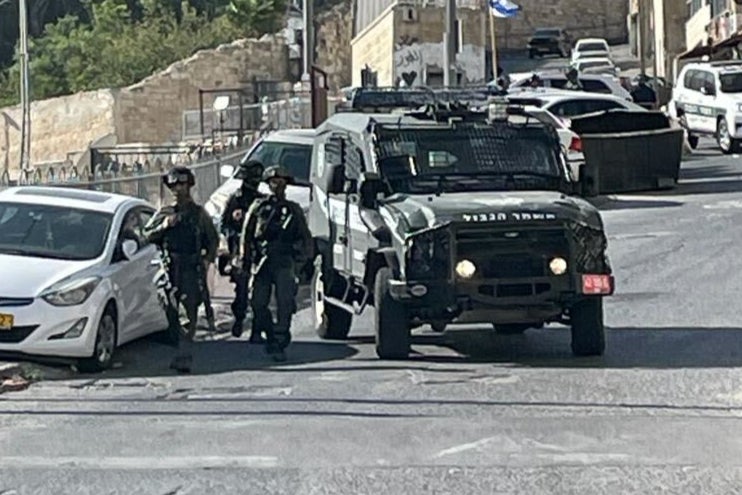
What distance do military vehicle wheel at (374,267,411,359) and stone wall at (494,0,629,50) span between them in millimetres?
69509

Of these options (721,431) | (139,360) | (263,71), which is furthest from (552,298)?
(263,71)

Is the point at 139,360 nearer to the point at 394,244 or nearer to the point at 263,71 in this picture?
the point at 394,244

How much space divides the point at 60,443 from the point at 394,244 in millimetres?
3953

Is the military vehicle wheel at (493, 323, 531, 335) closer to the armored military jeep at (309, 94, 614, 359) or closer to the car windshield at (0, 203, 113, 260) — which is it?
the armored military jeep at (309, 94, 614, 359)

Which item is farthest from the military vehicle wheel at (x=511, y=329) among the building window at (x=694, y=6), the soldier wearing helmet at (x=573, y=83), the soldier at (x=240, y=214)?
the building window at (x=694, y=6)

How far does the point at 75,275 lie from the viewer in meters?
14.1

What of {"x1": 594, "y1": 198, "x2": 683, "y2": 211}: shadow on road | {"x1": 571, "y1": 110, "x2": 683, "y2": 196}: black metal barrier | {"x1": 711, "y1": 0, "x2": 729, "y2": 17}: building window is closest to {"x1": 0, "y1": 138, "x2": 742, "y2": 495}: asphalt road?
{"x1": 594, "y1": 198, "x2": 683, "y2": 211}: shadow on road

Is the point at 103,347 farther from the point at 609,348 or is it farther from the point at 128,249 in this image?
the point at 609,348

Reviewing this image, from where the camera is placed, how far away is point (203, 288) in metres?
14.2

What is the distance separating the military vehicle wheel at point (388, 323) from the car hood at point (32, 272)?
2581 mm

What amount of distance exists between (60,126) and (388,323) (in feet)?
174

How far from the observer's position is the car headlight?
1378 cm

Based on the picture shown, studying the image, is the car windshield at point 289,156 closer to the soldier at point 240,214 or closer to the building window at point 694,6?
the soldier at point 240,214

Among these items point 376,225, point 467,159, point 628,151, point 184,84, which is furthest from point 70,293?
point 184,84
